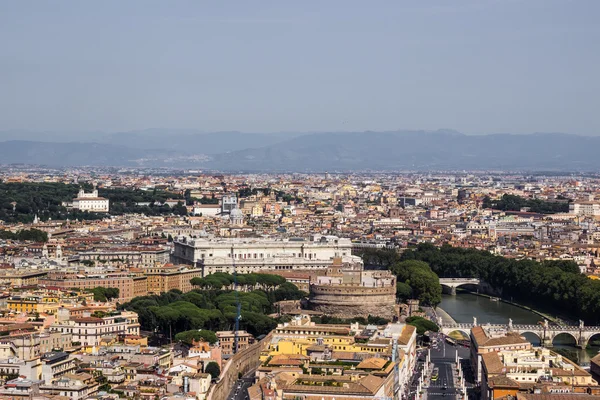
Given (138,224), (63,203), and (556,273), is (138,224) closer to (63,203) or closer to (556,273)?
(63,203)

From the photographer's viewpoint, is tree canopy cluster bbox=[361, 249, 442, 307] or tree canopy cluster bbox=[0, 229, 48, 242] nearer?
tree canopy cluster bbox=[361, 249, 442, 307]

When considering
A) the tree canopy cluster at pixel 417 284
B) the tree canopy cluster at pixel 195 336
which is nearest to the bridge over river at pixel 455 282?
the tree canopy cluster at pixel 417 284

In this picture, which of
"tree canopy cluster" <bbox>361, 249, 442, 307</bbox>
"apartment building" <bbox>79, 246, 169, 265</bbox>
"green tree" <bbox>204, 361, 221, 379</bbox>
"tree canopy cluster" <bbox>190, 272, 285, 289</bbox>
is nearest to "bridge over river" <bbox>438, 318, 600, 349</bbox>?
"tree canopy cluster" <bbox>361, 249, 442, 307</bbox>

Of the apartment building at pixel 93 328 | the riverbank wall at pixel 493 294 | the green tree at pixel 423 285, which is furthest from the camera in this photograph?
the green tree at pixel 423 285

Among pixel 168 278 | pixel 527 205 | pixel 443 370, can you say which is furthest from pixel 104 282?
pixel 527 205

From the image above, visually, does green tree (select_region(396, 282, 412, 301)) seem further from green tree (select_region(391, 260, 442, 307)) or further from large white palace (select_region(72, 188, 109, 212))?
large white palace (select_region(72, 188, 109, 212))

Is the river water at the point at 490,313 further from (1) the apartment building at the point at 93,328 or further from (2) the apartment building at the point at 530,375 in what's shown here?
(1) the apartment building at the point at 93,328

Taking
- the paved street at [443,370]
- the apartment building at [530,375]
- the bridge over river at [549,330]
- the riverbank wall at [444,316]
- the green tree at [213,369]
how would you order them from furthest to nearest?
1. the riverbank wall at [444,316]
2. the bridge over river at [549,330]
3. the paved street at [443,370]
4. the green tree at [213,369]
5. the apartment building at [530,375]
